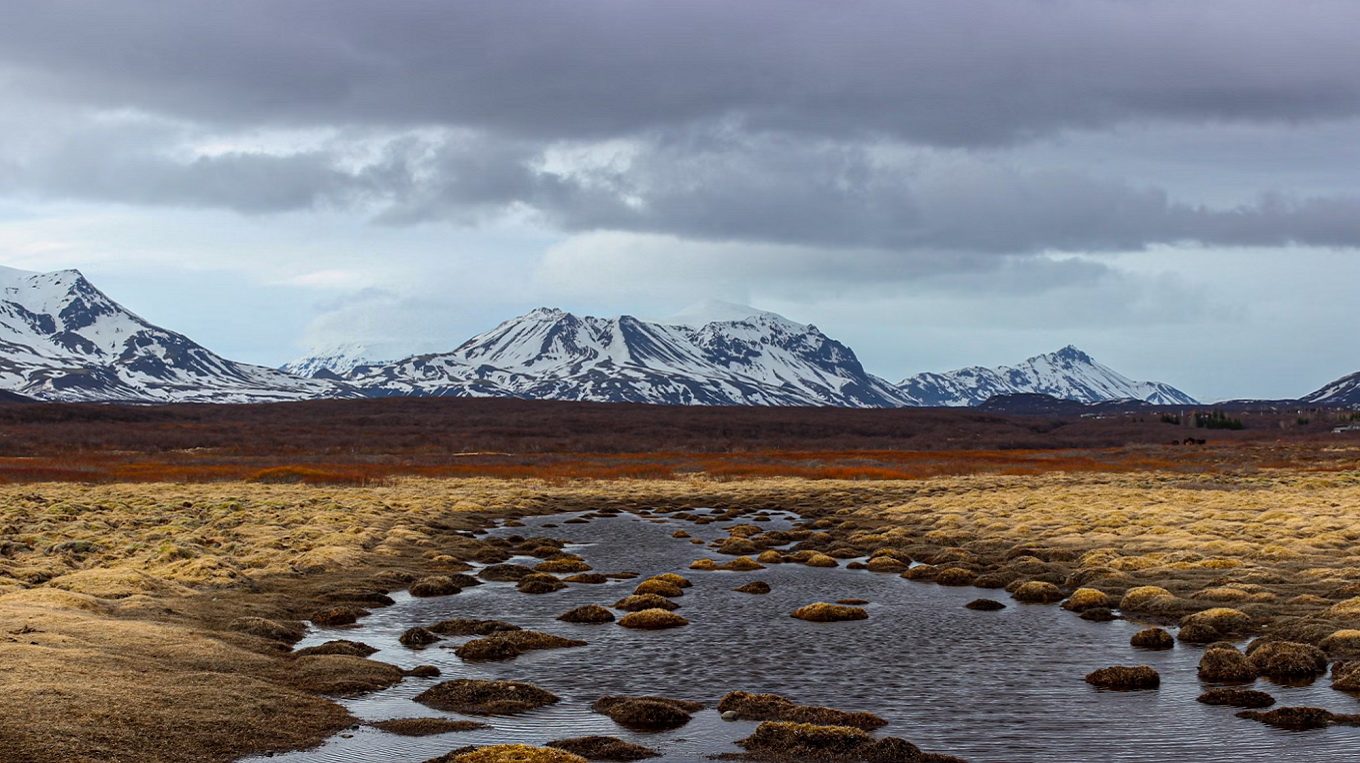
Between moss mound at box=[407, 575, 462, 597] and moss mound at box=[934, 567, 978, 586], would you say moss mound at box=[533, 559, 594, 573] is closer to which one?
moss mound at box=[407, 575, 462, 597]

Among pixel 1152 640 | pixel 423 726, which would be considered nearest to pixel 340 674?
pixel 423 726

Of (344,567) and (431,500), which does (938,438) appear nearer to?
(431,500)

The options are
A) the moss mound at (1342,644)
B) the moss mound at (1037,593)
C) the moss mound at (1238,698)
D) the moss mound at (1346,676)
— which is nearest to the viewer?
the moss mound at (1238,698)

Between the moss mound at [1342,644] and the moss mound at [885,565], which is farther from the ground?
the moss mound at [1342,644]

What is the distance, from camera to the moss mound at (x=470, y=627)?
2720 cm

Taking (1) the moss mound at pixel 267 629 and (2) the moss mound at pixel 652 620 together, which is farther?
(2) the moss mound at pixel 652 620

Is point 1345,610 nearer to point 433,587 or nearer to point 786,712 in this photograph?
point 786,712

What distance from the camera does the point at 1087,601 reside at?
101 feet

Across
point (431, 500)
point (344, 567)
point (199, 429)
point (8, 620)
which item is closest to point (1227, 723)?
point (8, 620)

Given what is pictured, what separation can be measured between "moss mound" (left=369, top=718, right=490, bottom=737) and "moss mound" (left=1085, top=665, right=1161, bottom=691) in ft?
40.9

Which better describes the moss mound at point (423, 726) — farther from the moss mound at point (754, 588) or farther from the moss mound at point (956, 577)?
the moss mound at point (956, 577)

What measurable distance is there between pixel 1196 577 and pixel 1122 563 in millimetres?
3404

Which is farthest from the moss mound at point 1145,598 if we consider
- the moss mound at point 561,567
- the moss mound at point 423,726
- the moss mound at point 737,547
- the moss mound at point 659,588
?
the moss mound at point 423,726

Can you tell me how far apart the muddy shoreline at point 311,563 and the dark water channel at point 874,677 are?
2.29 m
